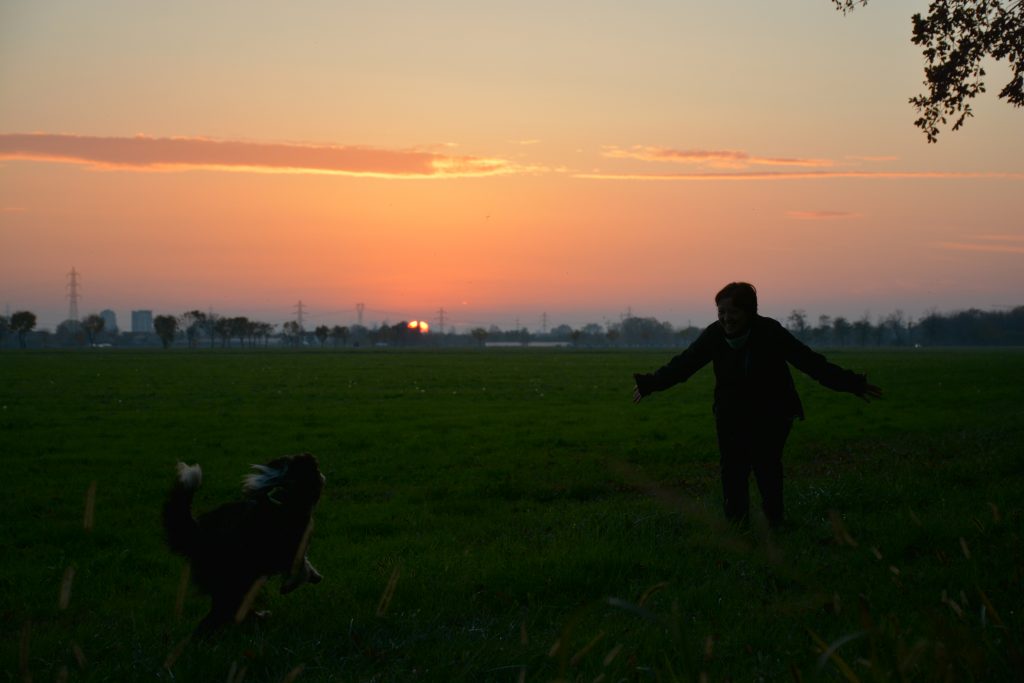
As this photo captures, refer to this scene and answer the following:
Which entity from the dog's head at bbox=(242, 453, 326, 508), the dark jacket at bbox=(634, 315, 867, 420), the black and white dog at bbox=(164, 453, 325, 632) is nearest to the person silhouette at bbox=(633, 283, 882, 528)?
the dark jacket at bbox=(634, 315, 867, 420)

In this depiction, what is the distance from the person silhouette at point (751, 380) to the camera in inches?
338

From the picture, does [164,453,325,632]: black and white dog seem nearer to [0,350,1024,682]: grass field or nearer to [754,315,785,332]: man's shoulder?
[0,350,1024,682]: grass field

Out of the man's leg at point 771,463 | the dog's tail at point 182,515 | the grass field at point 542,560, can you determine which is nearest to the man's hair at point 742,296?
the man's leg at point 771,463

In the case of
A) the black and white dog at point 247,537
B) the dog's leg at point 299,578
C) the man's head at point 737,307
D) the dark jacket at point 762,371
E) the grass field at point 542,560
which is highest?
the man's head at point 737,307

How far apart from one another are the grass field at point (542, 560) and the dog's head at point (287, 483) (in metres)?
0.88

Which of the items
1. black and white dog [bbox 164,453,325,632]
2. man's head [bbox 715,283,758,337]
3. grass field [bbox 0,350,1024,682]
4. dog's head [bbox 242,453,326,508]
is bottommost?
grass field [bbox 0,350,1024,682]

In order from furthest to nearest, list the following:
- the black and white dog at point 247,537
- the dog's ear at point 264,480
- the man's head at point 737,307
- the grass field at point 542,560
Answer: the man's head at point 737,307 → the dog's ear at point 264,480 → the black and white dog at point 247,537 → the grass field at point 542,560

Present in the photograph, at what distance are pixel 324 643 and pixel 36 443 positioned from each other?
50.7 ft

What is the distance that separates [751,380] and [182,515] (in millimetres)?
5189

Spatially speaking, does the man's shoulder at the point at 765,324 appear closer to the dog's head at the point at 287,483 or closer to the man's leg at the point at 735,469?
the man's leg at the point at 735,469

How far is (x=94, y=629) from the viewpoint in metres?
6.36

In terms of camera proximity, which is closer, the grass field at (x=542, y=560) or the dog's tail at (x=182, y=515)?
the grass field at (x=542, y=560)

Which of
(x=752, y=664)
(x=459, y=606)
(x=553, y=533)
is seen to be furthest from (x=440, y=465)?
(x=752, y=664)

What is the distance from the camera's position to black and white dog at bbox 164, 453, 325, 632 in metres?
5.97
